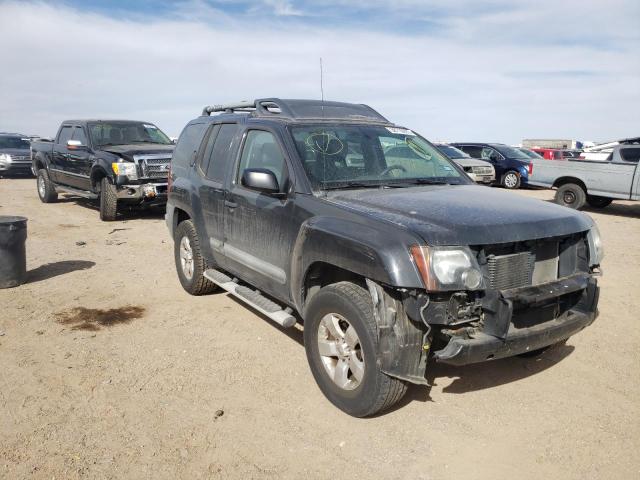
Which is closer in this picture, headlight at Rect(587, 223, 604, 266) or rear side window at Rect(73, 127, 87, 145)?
headlight at Rect(587, 223, 604, 266)

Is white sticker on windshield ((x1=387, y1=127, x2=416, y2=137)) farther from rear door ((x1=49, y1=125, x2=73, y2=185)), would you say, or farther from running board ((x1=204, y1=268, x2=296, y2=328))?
rear door ((x1=49, y1=125, x2=73, y2=185))

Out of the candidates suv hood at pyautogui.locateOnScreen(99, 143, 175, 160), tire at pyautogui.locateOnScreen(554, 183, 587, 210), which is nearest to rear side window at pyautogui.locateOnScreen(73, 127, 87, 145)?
suv hood at pyautogui.locateOnScreen(99, 143, 175, 160)

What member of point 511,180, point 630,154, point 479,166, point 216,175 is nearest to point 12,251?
point 216,175

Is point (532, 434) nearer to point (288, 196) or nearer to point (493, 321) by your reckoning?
point (493, 321)

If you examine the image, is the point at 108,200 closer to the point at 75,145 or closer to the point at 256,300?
the point at 75,145

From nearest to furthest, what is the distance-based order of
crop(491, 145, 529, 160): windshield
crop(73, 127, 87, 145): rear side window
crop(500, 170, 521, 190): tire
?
crop(73, 127, 87, 145): rear side window → crop(500, 170, 521, 190): tire → crop(491, 145, 529, 160): windshield

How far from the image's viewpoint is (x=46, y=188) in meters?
13.9

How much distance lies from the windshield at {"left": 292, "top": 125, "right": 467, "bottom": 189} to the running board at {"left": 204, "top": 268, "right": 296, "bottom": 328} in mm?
1053

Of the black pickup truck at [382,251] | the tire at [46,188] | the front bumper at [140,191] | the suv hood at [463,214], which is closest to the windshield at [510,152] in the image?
the front bumper at [140,191]

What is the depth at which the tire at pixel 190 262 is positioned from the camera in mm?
5652

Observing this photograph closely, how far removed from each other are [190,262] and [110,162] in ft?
18.6

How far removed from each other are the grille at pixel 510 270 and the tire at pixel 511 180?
636 inches

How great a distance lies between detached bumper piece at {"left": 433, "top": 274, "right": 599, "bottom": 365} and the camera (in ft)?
9.71

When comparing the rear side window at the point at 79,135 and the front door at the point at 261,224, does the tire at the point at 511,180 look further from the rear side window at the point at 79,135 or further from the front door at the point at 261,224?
the front door at the point at 261,224
